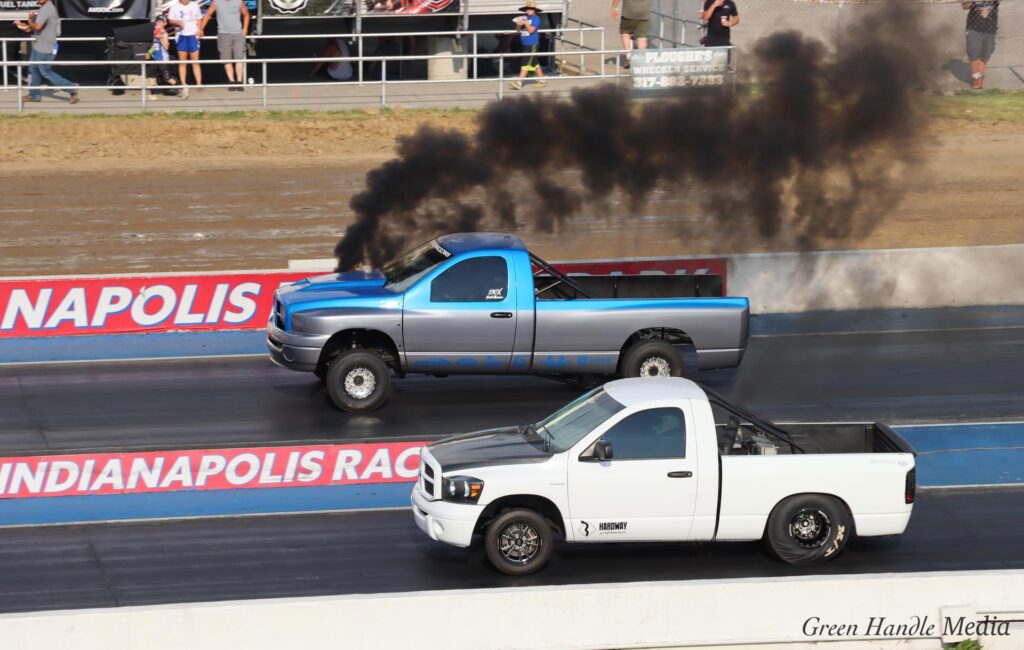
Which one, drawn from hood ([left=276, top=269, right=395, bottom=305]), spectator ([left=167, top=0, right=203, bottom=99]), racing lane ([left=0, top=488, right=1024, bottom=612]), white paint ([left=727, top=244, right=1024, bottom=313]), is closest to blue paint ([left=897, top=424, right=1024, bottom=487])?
racing lane ([left=0, top=488, right=1024, bottom=612])

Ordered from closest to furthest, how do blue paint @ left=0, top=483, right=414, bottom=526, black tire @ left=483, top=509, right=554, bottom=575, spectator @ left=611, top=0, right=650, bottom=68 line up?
black tire @ left=483, top=509, right=554, bottom=575, blue paint @ left=0, top=483, right=414, bottom=526, spectator @ left=611, top=0, right=650, bottom=68

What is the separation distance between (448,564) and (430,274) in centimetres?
458

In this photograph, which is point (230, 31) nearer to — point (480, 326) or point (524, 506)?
point (480, 326)

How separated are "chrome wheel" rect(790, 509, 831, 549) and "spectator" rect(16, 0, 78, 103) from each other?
1878cm

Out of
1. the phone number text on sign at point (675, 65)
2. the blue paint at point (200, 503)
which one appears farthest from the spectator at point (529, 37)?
the blue paint at point (200, 503)

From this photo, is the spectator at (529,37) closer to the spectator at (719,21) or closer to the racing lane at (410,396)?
the spectator at (719,21)

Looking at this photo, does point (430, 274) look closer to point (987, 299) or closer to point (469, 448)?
point (469, 448)

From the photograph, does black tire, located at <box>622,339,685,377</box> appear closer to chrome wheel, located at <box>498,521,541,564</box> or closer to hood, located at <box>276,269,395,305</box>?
hood, located at <box>276,269,395,305</box>

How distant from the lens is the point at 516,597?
8406mm

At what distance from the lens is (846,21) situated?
79.9ft

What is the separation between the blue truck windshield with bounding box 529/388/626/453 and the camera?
10.2 metres

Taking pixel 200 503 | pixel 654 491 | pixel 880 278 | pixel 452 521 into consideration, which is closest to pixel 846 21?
pixel 880 278

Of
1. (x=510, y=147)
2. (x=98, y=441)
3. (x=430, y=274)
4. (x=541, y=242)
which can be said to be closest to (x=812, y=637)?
(x=430, y=274)

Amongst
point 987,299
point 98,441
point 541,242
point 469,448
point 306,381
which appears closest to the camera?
point 469,448
